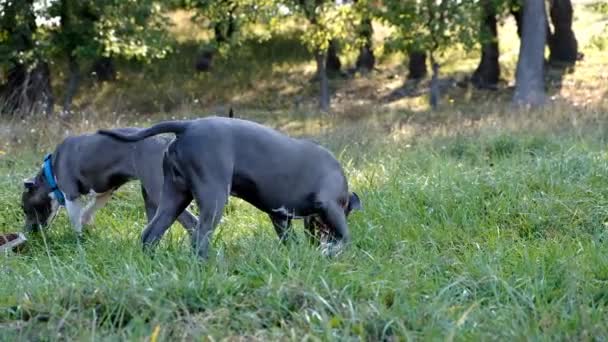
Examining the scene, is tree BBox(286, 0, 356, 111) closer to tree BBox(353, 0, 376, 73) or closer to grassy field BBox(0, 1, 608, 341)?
tree BBox(353, 0, 376, 73)

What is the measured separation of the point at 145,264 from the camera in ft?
17.9

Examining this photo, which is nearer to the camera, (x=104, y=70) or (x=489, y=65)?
(x=489, y=65)

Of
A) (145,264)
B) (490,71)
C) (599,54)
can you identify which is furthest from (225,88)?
(145,264)

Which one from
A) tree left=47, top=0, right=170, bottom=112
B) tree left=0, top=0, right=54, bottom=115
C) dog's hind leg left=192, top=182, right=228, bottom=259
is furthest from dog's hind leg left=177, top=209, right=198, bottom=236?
tree left=47, top=0, right=170, bottom=112

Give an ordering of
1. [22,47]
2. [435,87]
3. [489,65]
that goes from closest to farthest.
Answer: [22,47], [435,87], [489,65]

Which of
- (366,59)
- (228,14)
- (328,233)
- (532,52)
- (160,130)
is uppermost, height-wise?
(160,130)

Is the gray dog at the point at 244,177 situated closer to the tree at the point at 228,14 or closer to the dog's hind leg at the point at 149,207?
the dog's hind leg at the point at 149,207

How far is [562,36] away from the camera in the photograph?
89.6ft

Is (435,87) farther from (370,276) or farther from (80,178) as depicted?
(370,276)

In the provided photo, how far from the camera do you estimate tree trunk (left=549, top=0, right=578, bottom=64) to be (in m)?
27.1

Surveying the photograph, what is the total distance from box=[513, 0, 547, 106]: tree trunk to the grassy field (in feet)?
30.7

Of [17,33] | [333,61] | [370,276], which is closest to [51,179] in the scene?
[370,276]

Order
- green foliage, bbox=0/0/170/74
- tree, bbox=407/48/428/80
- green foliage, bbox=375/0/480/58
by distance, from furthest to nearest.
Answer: tree, bbox=407/48/428/80, green foliage, bbox=375/0/480/58, green foliage, bbox=0/0/170/74

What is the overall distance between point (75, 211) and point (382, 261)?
3.61 meters
